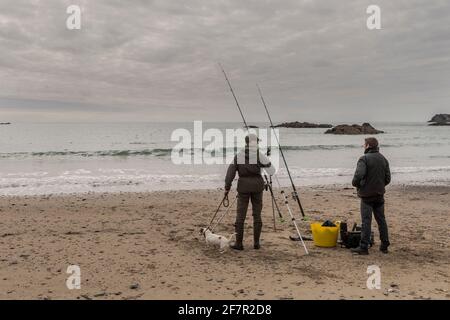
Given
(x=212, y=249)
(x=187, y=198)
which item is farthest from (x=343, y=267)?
(x=187, y=198)

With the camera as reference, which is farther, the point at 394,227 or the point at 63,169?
the point at 63,169

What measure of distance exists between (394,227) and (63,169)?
20392 millimetres

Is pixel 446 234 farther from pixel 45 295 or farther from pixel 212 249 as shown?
pixel 45 295

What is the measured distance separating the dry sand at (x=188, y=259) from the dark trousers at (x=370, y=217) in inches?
11.3

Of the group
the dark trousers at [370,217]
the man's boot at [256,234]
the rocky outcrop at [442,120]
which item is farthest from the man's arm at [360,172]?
the rocky outcrop at [442,120]

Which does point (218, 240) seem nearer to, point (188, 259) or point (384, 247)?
point (188, 259)

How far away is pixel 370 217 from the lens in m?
7.19

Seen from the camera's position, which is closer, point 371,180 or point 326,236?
point 371,180

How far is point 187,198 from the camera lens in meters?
14.2

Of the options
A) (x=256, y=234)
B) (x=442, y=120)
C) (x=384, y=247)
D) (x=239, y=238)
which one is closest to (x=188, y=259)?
(x=239, y=238)

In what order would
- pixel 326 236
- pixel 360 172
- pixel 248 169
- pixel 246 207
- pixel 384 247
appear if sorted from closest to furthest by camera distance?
pixel 360 172
pixel 248 169
pixel 384 247
pixel 246 207
pixel 326 236

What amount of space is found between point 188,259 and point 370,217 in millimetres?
3220

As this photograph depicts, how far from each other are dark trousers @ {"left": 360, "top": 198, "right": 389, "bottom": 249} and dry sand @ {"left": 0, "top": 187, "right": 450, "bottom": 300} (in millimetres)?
287
